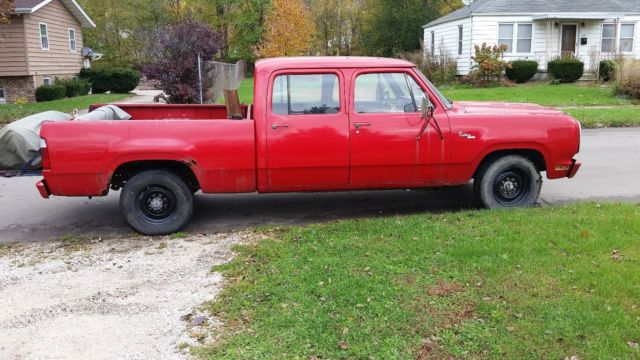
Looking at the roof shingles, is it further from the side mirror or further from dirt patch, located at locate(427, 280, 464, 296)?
dirt patch, located at locate(427, 280, 464, 296)

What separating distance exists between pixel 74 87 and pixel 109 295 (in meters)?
24.7

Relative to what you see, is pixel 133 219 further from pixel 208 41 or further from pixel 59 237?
pixel 208 41

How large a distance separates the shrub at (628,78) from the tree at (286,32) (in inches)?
753

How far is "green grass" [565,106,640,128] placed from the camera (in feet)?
48.7

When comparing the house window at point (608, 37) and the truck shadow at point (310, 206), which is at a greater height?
the house window at point (608, 37)

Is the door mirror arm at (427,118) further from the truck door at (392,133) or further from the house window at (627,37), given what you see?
the house window at (627,37)

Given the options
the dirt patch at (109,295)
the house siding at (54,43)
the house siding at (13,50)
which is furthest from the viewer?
the house siding at (54,43)

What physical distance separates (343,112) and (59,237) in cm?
344

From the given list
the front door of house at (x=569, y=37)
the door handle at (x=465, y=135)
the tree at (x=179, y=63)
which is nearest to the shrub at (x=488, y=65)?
the front door of house at (x=569, y=37)

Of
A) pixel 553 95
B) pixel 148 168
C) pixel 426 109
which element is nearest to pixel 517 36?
pixel 553 95

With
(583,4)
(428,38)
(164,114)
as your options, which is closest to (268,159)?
(164,114)

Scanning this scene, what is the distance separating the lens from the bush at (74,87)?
26416 millimetres

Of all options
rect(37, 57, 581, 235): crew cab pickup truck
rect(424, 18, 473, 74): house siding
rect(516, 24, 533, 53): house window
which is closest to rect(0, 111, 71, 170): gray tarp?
rect(37, 57, 581, 235): crew cab pickup truck

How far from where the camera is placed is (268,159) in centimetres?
630
